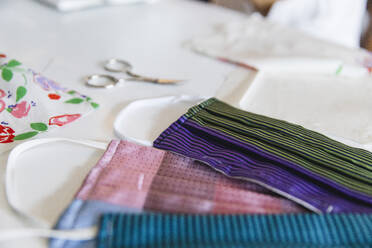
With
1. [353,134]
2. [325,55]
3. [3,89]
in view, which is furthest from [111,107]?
[325,55]

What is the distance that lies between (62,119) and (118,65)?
0.82 ft

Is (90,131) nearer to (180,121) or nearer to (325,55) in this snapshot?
(180,121)

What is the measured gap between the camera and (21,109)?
0.58m

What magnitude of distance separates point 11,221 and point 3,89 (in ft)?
0.91

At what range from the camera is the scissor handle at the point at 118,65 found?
78 centimetres

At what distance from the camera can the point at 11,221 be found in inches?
15.8

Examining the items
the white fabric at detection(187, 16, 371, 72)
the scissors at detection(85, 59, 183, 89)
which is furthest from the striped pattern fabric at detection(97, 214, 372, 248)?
the white fabric at detection(187, 16, 371, 72)

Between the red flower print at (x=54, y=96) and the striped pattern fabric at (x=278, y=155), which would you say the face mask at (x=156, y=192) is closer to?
the striped pattern fabric at (x=278, y=155)

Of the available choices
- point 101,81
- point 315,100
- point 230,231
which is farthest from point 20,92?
point 315,100

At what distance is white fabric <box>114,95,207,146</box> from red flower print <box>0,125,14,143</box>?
15cm

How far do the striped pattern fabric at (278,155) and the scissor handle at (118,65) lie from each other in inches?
9.9

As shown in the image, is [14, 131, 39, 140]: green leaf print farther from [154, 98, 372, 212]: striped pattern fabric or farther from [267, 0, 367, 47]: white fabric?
[267, 0, 367, 47]: white fabric

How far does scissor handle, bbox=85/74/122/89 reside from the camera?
702 millimetres

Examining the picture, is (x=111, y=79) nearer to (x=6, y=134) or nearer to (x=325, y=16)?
(x=6, y=134)
